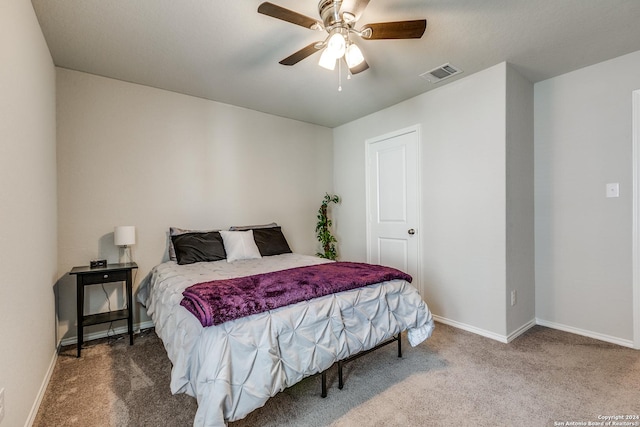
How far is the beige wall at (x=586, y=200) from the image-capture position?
2.52m

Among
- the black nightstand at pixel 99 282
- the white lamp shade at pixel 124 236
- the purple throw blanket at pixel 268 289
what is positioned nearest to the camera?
the purple throw blanket at pixel 268 289

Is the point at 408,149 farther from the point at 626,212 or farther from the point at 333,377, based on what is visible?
the point at 333,377

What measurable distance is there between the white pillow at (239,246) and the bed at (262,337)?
0.46 meters

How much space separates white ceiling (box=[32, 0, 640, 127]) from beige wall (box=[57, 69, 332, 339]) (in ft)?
0.91

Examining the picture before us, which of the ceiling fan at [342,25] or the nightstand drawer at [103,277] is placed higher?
the ceiling fan at [342,25]

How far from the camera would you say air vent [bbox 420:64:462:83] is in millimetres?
2705

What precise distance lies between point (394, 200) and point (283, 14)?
2.48 meters

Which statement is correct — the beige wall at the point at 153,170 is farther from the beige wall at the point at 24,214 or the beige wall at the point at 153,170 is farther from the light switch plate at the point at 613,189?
the light switch plate at the point at 613,189

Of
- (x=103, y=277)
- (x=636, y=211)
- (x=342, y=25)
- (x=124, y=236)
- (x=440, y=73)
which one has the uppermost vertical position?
(x=440, y=73)

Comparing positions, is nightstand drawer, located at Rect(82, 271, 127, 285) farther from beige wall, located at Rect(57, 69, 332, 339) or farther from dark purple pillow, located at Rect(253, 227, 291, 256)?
dark purple pillow, located at Rect(253, 227, 291, 256)

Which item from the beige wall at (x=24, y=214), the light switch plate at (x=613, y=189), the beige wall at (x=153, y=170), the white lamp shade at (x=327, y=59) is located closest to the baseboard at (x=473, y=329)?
the light switch plate at (x=613, y=189)

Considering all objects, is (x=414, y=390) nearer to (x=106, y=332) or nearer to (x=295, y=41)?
(x=295, y=41)

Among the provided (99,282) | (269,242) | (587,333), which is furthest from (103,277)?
(587,333)

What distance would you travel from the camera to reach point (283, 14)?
1.62 m
